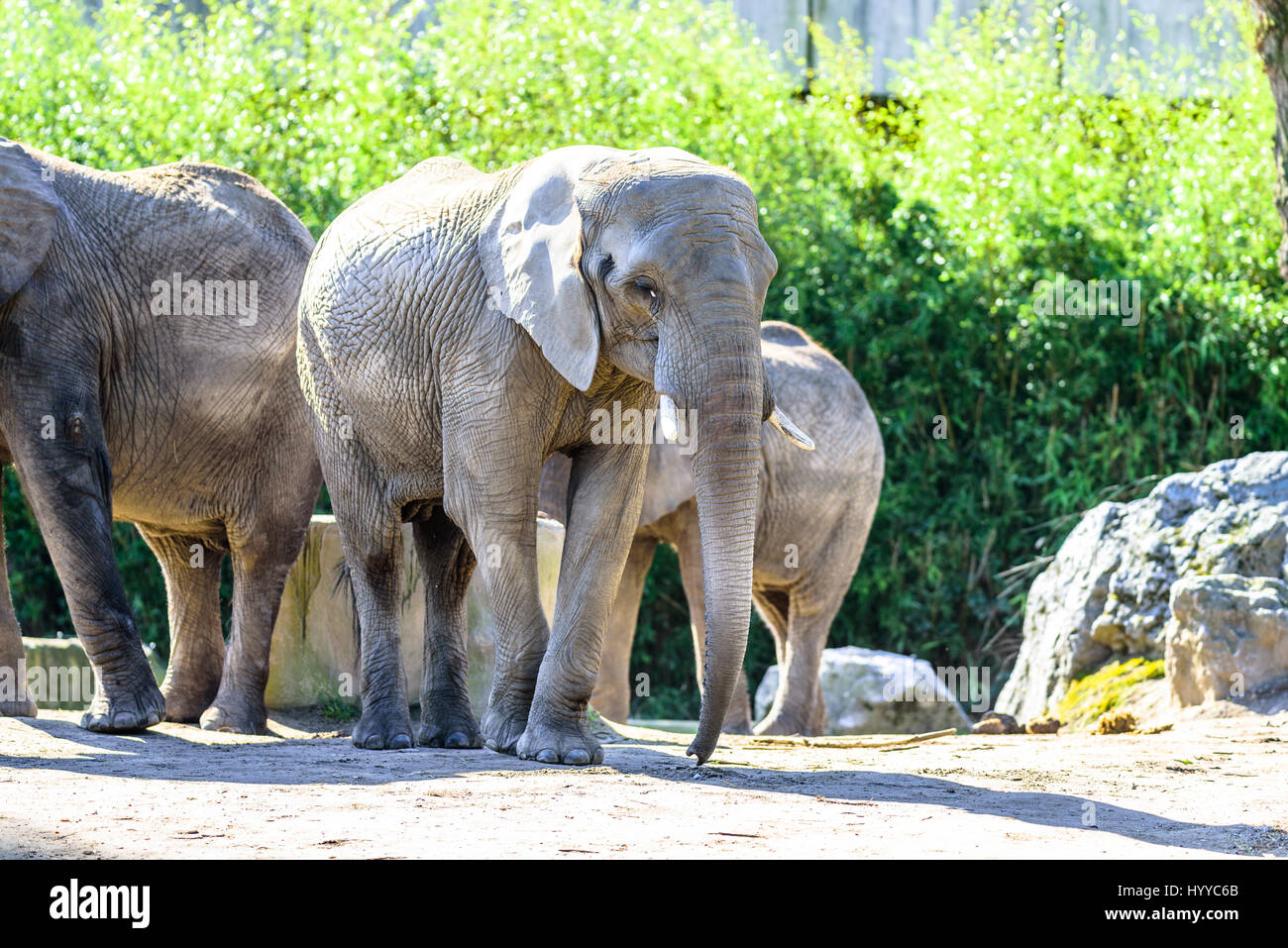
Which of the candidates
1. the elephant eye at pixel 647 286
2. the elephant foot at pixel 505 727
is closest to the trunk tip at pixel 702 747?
the elephant foot at pixel 505 727

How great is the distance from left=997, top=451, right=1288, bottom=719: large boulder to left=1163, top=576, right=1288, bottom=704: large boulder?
0.63 meters

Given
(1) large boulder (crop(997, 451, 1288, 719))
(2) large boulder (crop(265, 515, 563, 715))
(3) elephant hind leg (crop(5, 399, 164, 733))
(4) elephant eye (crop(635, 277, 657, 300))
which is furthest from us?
(1) large boulder (crop(997, 451, 1288, 719))

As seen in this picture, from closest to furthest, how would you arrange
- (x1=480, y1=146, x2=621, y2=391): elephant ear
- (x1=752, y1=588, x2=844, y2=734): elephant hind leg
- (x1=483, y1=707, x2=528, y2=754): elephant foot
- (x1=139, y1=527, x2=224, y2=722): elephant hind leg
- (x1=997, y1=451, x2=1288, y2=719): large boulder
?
1. (x1=480, y1=146, x2=621, y2=391): elephant ear
2. (x1=483, y1=707, x2=528, y2=754): elephant foot
3. (x1=139, y1=527, x2=224, y2=722): elephant hind leg
4. (x1=997, y1=451, x2=1288, y2=719): large boulder
5. (x1=752, y1=588, x2=844, y2=734): elephant hind leg

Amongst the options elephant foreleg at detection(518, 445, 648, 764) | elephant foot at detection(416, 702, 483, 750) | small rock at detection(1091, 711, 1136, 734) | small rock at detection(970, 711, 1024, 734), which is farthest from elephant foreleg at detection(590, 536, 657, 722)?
elephant foreleg at detection(518, 445, 648, 764)

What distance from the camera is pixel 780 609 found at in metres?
10.5

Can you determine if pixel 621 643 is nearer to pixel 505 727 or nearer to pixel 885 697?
pixel 885 697

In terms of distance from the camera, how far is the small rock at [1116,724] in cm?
795

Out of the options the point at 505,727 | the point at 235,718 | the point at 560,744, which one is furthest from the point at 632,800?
the point at 235,718

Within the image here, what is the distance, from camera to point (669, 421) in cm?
539

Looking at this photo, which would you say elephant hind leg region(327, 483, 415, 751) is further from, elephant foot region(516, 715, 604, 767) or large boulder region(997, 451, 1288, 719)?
large boulder region(997, 451, 1288, 719)

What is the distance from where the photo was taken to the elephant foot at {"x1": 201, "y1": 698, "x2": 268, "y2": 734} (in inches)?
298

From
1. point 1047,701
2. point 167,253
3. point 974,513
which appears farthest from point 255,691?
point 974,513

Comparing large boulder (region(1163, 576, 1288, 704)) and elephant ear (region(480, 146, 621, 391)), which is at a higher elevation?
elephant ear (region(480, 146, 621, 391))

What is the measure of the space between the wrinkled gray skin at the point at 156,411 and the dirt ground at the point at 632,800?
0.60m
